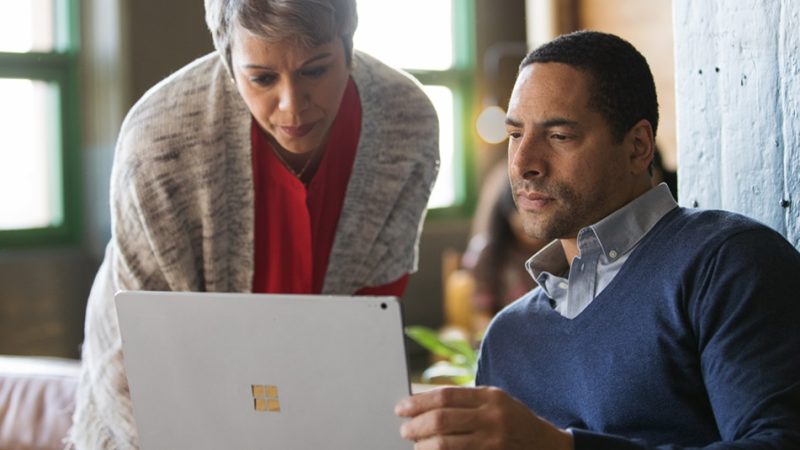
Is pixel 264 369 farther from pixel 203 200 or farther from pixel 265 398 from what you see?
pixel 203 200

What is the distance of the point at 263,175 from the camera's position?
1.86 meters

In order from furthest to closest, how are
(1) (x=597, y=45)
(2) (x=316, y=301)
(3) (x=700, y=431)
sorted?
(1) (x=597, y=45)
(3) (x=700, y=431)
(2) (x=316, y=301)

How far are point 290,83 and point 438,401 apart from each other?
2.28ft

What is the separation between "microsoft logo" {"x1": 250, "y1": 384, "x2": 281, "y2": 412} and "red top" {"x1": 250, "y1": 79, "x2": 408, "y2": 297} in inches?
27.1

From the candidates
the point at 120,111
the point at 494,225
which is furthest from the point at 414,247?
the point at 120,111

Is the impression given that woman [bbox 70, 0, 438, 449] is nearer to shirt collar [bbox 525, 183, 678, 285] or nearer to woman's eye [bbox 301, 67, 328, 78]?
woman's eye [bbox 301, 67, 328, 78]

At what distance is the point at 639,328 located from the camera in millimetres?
1319

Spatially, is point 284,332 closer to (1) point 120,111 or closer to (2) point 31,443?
(2) point 31,443

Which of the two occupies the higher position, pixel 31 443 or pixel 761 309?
pixel 761 309

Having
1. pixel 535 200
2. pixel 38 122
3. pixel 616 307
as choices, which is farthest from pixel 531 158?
pixel 38 122

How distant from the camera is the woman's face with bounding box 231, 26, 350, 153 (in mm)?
1642

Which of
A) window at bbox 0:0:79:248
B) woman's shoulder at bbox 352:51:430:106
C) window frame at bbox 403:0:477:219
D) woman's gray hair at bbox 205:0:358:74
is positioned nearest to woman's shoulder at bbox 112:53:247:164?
woman's gray hair at bbox 205:0:358:74

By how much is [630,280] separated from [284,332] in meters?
0.46

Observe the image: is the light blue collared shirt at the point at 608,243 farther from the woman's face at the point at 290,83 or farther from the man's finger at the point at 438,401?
the woman's face at the point at 290,83
